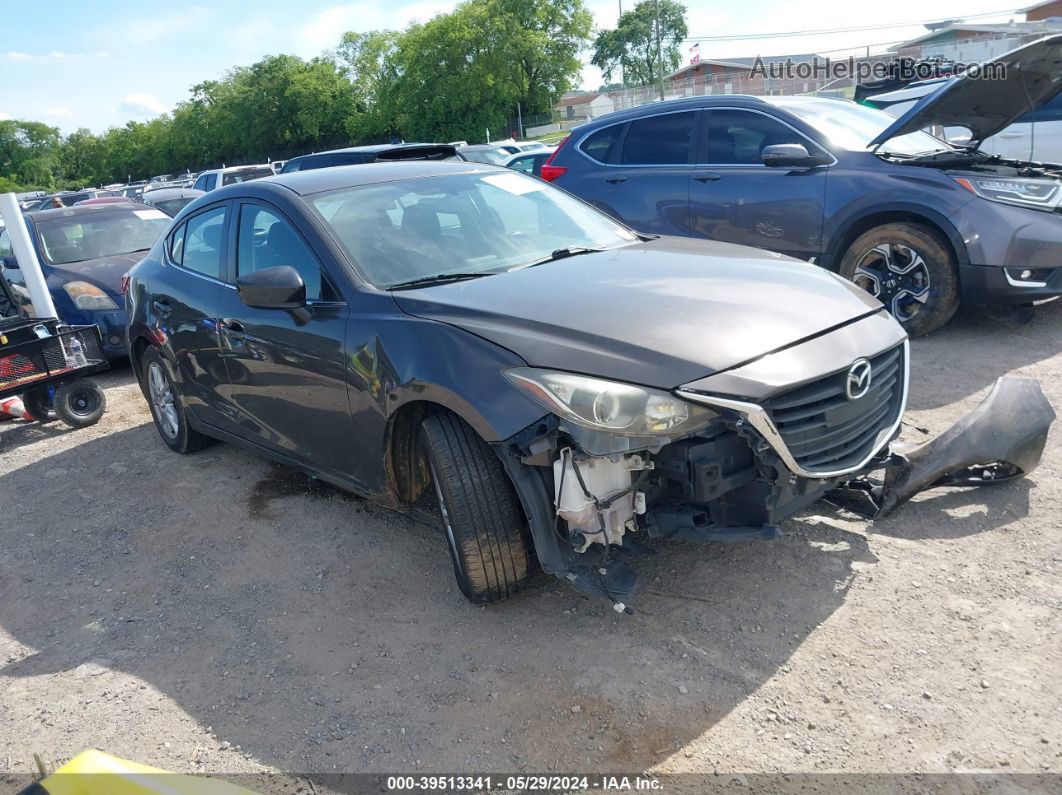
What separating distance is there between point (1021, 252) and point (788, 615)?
4000 millimetres

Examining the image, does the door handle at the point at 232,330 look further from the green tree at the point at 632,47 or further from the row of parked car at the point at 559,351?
the green tree at the point at 632,47

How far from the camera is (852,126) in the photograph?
6.88 metres

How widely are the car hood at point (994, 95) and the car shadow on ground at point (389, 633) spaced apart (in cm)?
376

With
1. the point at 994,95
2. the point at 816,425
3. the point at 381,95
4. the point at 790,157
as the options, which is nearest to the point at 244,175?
the point at 790,157

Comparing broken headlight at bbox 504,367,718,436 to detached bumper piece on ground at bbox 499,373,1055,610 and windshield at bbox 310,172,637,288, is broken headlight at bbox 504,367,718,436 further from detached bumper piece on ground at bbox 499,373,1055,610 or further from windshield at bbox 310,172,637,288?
windshield at bbox 310,172,637,288

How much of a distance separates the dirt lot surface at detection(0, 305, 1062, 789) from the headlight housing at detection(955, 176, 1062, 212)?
230cm

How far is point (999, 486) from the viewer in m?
3.86

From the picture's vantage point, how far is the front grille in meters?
2.86

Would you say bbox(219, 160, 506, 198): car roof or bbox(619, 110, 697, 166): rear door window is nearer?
bbox(219, 160, 506, 198): car roof

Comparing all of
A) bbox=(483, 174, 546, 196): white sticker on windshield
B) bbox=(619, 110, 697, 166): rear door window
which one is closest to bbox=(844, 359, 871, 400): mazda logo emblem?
bbox=(483, 174, 546, 196): white sticker on windshield

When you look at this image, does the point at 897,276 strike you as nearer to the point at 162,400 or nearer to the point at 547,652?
the point at 547,652

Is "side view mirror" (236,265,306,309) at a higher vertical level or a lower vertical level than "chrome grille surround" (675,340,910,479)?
higher

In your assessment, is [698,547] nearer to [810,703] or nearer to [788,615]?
[788,615]

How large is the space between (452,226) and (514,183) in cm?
68
